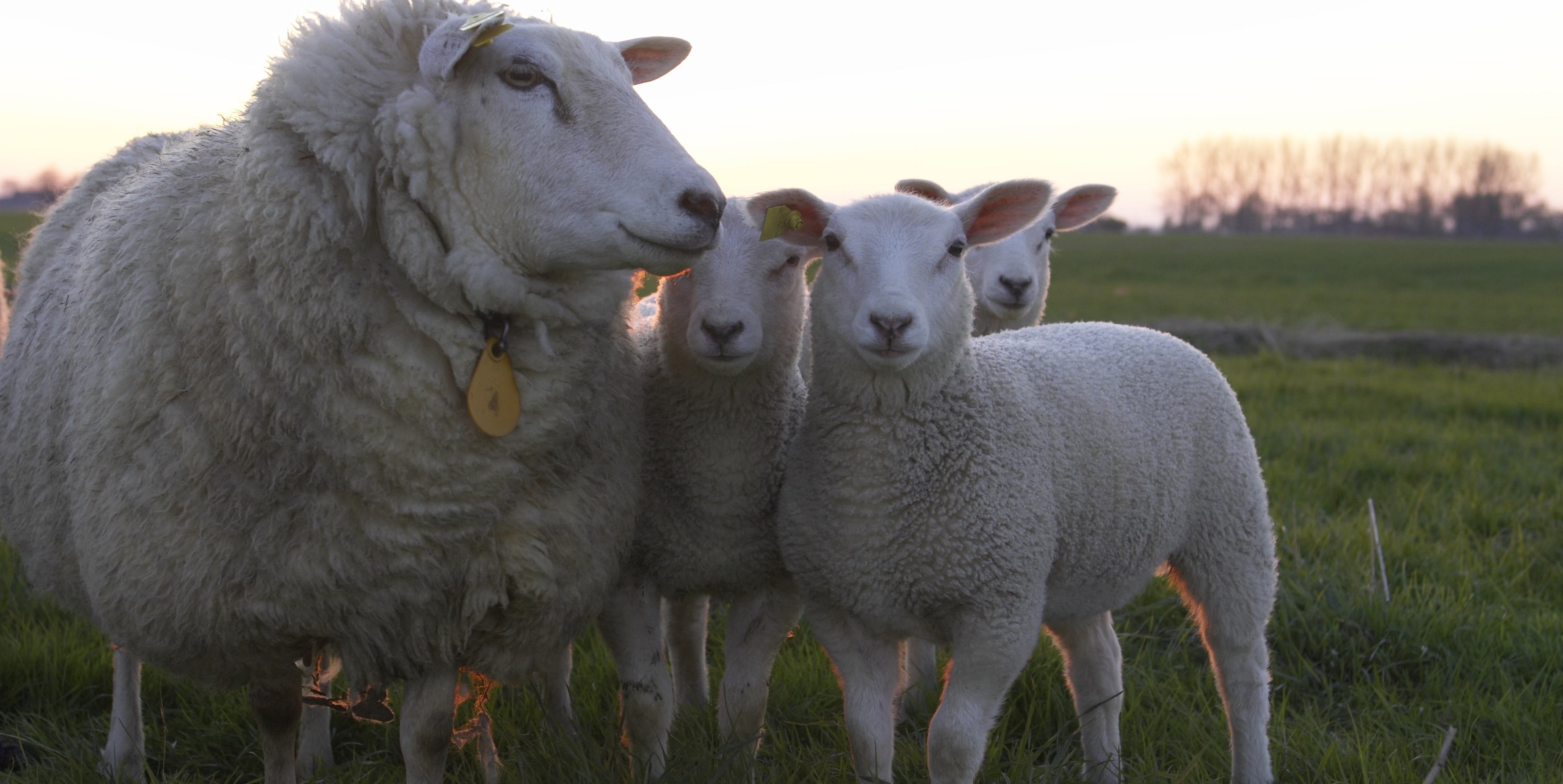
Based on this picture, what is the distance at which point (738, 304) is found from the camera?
9.00 ft

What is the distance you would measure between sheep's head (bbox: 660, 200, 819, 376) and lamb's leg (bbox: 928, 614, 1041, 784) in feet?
2.73

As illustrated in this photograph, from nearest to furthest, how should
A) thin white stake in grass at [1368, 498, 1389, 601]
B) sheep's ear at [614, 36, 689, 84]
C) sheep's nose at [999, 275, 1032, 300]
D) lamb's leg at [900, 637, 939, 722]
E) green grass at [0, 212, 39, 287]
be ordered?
sheep's ear at [614, 36, 689, 84] → lamb's leg at [900, 637, 939, 722] → thin white stake in grass at [1368, 498, 1389, 601] → sheep's nose at [999, 275, 1032, 300] → green grass at [0, 212, 39, 287]

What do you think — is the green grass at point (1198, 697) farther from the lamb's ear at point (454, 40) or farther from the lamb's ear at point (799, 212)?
the lamb's ear at point (454, 40)

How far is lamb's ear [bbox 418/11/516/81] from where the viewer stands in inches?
84.8

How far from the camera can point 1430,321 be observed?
56.4 ft

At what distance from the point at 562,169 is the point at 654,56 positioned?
34.6 inches

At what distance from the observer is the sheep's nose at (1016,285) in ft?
14.0

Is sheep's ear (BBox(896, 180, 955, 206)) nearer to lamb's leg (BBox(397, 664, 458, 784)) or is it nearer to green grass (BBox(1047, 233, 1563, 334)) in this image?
green grass (BBox(1047, 233, 1563, 334))

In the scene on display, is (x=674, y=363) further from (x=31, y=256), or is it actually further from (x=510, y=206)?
(x=31, y=256)

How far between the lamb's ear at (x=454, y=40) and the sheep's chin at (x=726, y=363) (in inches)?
34.0

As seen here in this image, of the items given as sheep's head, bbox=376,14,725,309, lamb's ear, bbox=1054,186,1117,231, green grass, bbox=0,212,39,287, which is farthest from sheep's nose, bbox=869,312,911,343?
green grass, bbox=0,212,39,287


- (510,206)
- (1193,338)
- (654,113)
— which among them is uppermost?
(654,113)

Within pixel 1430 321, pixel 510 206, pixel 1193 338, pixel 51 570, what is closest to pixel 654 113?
pixel 510 206

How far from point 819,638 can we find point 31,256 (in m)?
2.61
